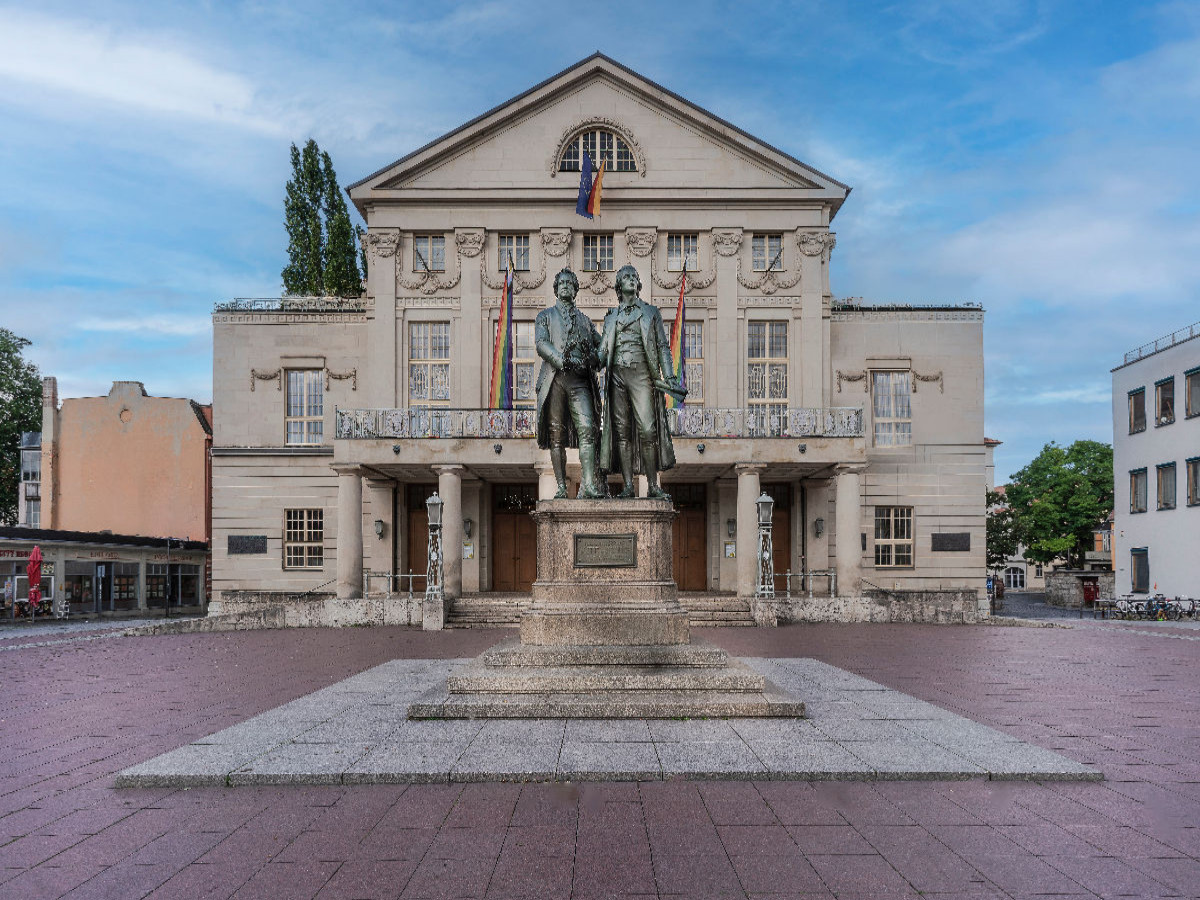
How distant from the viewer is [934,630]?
2261cm

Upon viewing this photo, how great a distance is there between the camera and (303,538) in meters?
33.0

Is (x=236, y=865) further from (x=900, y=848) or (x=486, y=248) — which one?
(x=486, y=248)

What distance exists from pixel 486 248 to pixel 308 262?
14027 mm

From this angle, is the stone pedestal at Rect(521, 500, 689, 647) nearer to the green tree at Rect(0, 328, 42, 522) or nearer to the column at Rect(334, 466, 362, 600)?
the column at Rect(334, 466, 362, 600)

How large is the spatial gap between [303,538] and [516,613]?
11.9m

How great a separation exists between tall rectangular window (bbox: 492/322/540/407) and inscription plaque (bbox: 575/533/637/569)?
2280cm

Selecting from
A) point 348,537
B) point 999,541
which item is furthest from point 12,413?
point 999,541

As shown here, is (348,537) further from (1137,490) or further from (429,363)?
(1137,490)

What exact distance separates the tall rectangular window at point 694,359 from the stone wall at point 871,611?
946 cm

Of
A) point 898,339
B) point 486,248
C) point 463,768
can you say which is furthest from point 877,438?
point 463,768

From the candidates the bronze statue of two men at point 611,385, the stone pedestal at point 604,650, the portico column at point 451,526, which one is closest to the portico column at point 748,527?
the portico column at point 451,526

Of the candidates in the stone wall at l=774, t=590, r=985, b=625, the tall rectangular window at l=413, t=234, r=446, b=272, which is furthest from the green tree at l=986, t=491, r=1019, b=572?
the tall rectangular window at l=413, t=234, r=446, b=272

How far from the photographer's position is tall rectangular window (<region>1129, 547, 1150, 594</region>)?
3828 cm

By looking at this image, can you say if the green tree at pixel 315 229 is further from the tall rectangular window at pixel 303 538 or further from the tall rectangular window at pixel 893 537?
the tall rectangular window at pixel 893 537
